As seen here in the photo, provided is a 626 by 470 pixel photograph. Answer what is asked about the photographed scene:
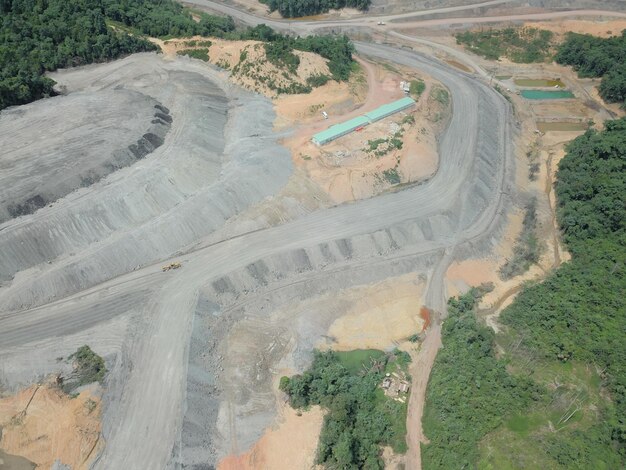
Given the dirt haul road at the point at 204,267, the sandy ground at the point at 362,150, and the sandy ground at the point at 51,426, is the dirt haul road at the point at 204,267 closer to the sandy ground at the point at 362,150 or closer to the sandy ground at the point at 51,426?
the sandy ground at the point at 51,426

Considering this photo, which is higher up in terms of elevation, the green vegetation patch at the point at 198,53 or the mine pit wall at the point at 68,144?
the green vegetation patch at the point at 198,53

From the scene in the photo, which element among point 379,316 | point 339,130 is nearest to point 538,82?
point 339,130

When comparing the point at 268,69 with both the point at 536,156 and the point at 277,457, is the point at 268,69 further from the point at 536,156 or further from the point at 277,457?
the point at 277,457

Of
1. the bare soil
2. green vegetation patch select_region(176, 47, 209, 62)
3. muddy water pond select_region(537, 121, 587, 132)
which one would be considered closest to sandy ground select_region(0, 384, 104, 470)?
green vegetation patch select_region(176, 47, 209, 62)

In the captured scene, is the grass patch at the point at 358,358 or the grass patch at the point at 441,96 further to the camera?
the grass patch at the point at 441,96

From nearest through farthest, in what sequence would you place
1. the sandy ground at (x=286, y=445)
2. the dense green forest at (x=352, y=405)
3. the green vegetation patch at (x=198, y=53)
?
1. the dense green forest at (x=352, y=405)
2. the sandy ground at (x=286, y=445)
3. the green vegetation patch at (x=198, y=53)

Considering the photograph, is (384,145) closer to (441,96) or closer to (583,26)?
(441,96)

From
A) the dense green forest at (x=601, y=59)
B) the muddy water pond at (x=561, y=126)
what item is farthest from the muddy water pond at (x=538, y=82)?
the muddy water pond at (x=561, y=126)
